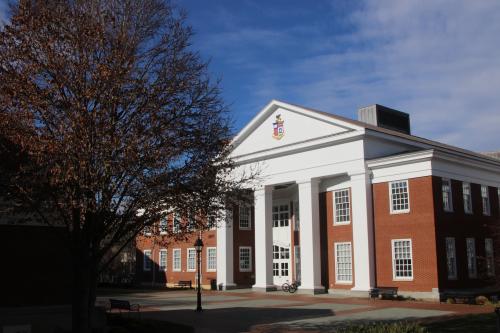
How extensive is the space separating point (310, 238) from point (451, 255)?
338 inches

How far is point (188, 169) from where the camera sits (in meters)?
14.0

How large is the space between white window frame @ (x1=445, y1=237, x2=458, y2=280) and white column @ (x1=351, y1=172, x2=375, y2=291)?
4.21 meters

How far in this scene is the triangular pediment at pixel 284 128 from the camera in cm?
3619

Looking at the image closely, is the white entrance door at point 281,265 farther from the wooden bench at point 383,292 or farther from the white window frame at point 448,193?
the white window frame at point 448,193

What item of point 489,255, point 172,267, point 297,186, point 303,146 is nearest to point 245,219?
point 297,186

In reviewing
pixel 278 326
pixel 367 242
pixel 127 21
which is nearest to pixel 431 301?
pixel 367 242

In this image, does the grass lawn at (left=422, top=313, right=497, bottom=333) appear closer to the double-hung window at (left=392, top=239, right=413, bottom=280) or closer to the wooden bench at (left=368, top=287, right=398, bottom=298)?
the wooden bench at (left=368, top=287, right=398, bottom=298)

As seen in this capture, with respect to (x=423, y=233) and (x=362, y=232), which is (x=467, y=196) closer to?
(x=423, y=233)

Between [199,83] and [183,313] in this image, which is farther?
[183,313]

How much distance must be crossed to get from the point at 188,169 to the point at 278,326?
854 cm

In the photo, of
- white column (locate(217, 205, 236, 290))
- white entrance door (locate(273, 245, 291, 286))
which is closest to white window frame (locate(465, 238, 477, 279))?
white entrance door (locate(273, 245, 291, 286))

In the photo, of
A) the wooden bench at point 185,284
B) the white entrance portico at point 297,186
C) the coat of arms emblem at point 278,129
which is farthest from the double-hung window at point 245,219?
the coat of arms emblem at point 278,129

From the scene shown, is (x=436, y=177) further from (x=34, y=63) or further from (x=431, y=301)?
(x=34, y=63)

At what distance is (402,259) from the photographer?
3219 cm
